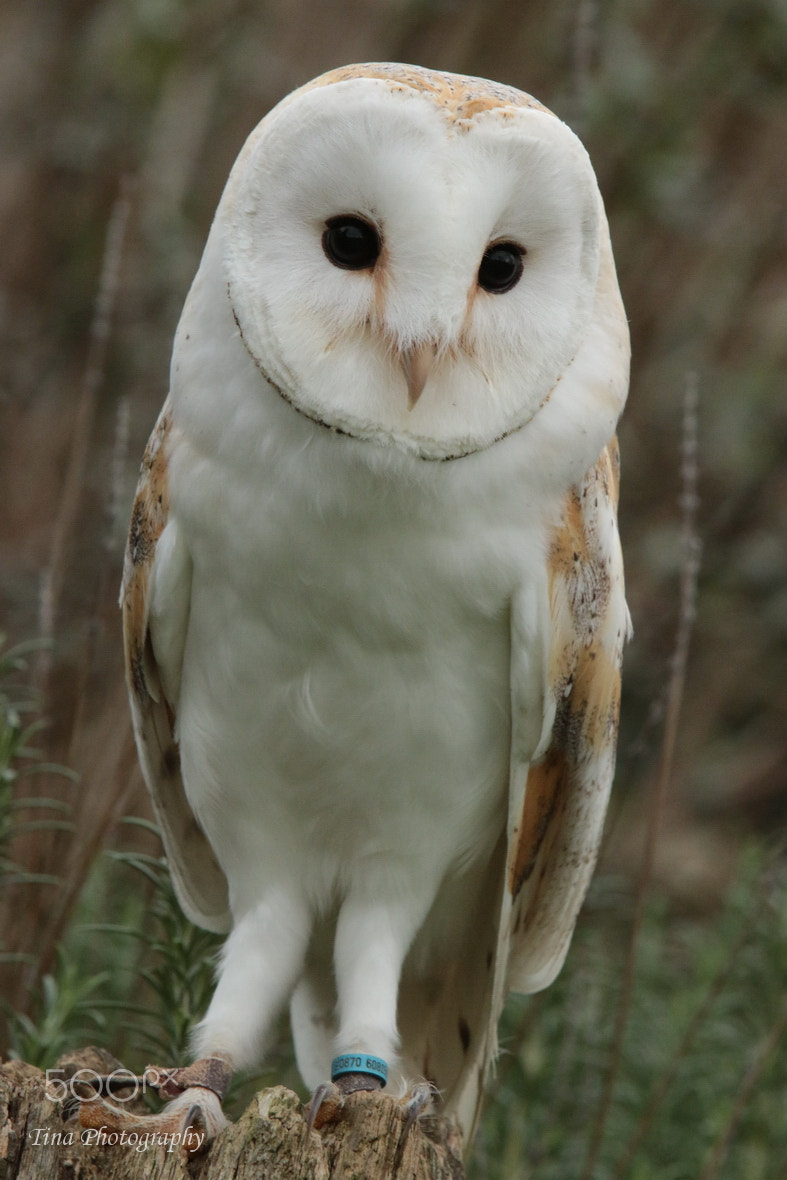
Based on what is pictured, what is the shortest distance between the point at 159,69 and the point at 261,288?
2798mm

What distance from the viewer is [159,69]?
3943 millimetres

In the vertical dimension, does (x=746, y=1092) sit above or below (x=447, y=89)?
below

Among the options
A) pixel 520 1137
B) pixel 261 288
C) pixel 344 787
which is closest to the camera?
pixel 261 288

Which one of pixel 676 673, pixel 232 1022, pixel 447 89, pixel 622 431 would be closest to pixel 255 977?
pixel 232 1022

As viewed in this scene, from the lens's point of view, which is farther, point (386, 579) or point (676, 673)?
point (676, 673)

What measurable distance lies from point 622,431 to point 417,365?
2888 mm

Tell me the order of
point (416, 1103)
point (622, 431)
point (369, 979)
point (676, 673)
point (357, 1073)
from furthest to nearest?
point (622, 431) → point (676, 673) → point (369, 979) → point (357, 1073) → point (416, 1103)

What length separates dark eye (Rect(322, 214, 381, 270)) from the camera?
1444mm

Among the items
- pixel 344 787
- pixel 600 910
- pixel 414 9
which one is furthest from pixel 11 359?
pixel 344 787

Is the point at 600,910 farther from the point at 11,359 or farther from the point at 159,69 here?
the point at 159,69

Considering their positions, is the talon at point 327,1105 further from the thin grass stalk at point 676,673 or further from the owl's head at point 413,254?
the owl's head at point 413,254

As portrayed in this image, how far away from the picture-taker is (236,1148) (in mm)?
1384

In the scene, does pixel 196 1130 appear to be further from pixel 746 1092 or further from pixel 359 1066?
pixel 746 1092

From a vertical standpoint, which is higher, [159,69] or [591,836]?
[159,69]
